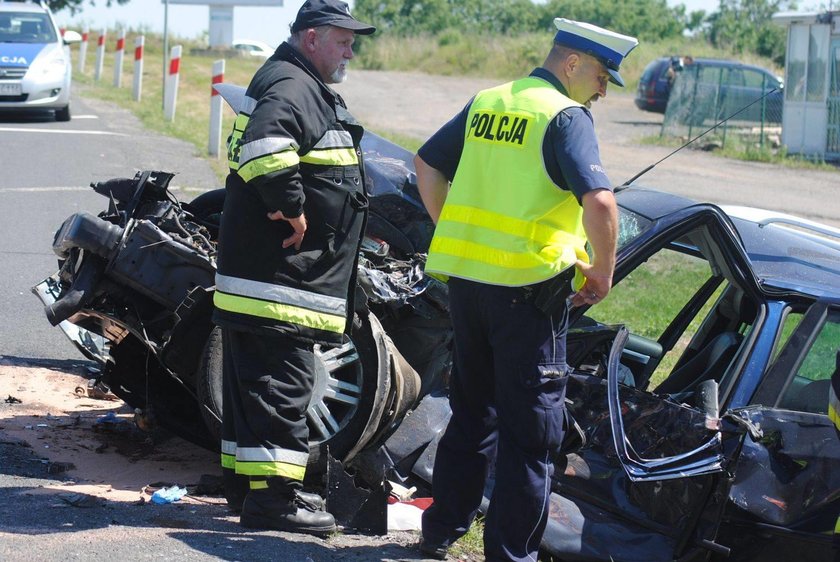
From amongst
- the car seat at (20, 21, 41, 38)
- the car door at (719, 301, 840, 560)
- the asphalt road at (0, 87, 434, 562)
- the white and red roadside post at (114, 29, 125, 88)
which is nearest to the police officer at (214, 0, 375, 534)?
the asphalt road at (0, 87, 434, 562)

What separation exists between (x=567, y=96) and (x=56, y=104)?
1394cm

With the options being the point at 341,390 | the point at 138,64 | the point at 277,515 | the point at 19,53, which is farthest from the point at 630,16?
the point at 277,515

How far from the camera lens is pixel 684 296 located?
8.82 m

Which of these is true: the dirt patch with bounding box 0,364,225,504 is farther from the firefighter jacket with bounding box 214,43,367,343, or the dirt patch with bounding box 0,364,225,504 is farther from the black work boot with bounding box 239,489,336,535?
the firefighter jacket with bounding box 214,43,367,343

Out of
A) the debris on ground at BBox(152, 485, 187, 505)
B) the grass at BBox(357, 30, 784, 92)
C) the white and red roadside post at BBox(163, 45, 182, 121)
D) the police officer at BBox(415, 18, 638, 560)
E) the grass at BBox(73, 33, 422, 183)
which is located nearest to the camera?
the police officer at BBox(415, 18, 638, 560)

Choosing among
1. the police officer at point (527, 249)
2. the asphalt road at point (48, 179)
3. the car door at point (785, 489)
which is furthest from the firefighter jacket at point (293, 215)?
the asphalt road at point (48, 179)

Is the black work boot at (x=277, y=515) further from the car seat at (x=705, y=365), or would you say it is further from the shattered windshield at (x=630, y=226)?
the car seat at (x=705, y=365)

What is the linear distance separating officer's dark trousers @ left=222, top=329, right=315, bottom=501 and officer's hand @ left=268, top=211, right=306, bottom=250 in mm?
343

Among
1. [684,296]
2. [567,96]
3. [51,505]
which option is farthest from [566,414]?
[684,296]

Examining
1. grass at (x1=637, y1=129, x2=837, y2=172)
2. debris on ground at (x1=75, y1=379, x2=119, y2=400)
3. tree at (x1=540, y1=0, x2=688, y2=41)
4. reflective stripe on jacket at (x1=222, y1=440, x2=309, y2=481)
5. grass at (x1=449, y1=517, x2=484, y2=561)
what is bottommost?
grass at (x1=637, y1=129, x2=837, y2=172)

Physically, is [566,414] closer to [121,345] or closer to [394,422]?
[394,422]

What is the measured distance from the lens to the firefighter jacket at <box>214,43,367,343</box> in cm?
376

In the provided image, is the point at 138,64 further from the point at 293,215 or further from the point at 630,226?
the point at 293,215

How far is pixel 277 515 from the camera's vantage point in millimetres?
3914
